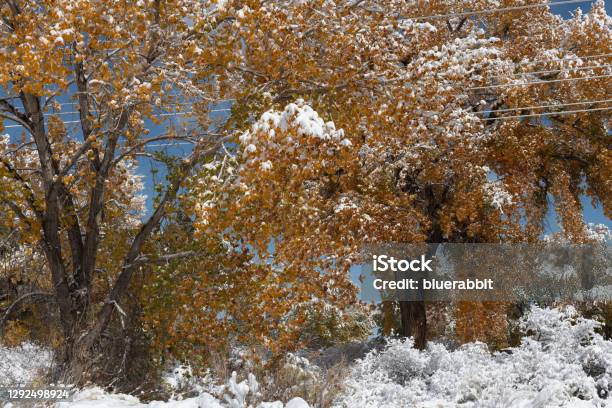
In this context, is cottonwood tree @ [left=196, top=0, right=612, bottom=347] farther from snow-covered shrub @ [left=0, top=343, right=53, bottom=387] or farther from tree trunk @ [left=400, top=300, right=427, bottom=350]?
snow-covered shrub @ [left=0, top=343, right=53, bottom=387]

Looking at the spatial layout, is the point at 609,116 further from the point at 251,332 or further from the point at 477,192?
the point at 251,332

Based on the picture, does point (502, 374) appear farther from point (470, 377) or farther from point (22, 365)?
point (22, 365)

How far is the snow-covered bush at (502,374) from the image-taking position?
9102mm

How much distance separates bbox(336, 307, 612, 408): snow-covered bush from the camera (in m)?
9.10

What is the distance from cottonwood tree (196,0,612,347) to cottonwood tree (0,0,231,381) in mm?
921

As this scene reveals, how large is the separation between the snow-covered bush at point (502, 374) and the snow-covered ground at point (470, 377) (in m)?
0.01

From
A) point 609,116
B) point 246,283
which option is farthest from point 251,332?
point 609,116

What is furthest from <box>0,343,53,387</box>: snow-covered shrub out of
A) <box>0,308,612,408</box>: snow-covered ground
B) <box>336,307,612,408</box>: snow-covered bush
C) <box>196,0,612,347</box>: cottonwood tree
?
<box>336,307,612,408</box>: snow-covered bush

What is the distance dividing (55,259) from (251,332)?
3.38 meters

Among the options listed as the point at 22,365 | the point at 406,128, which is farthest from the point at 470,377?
the point at 22,365

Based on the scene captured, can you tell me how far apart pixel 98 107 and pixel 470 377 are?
24.6 feet

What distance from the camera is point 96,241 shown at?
11.0 meters

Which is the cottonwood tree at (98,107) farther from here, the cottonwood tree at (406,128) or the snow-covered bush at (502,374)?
the snow-covered bush at (502,374)

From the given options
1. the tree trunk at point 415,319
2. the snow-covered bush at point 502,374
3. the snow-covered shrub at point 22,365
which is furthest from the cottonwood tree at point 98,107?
the tree trunk at point 415,319
